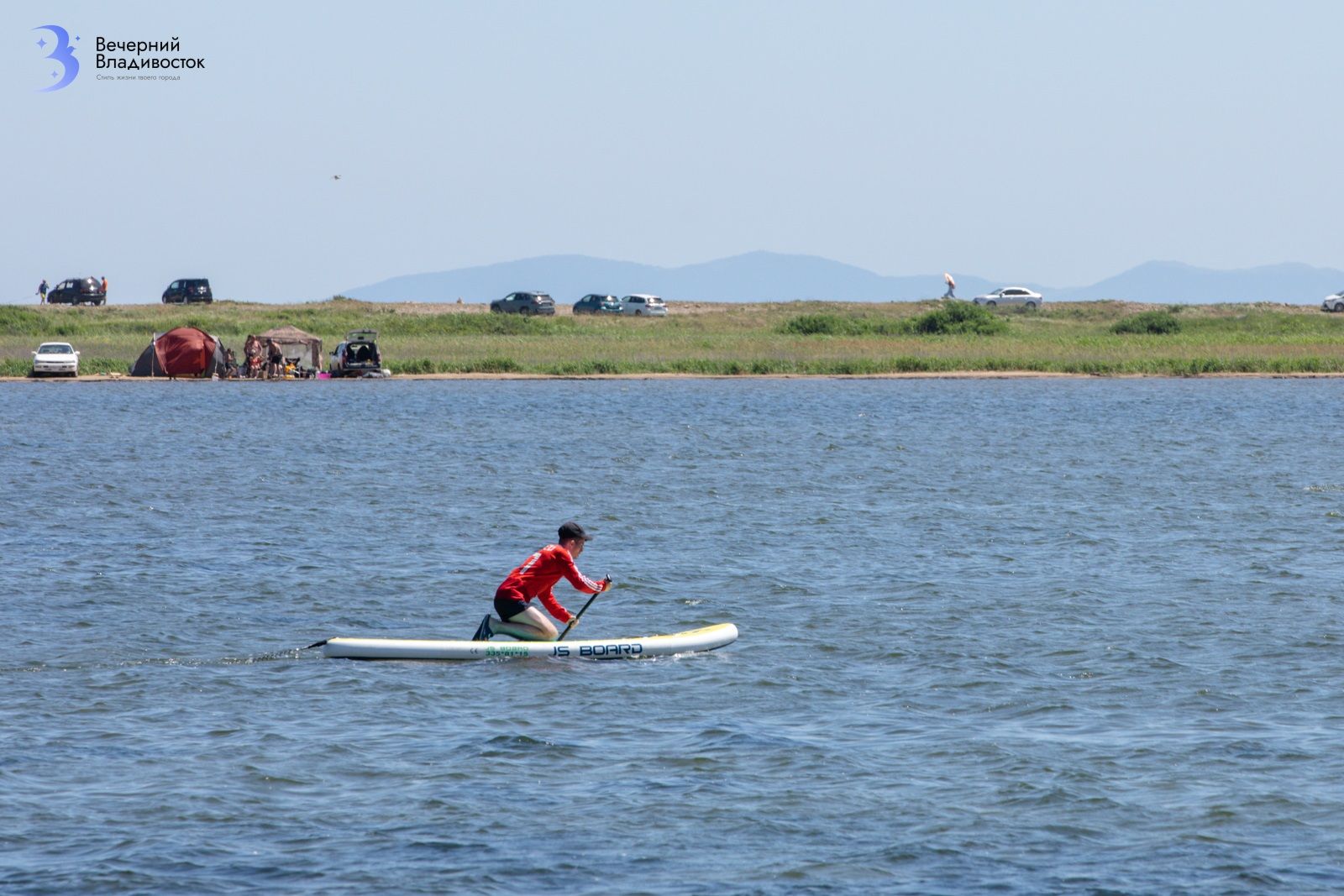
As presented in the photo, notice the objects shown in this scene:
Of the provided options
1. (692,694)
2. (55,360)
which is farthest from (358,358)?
(692,694)

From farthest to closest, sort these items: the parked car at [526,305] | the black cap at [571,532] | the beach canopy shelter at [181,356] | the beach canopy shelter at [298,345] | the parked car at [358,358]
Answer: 1. the parked car at [526,305]
2. the parked car at [358,358]
3. the beach canopy shelter at [181,356]
4. the beach canopy shelter at [298,345]
5. the black cap at [571,532]

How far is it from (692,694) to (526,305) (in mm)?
90665

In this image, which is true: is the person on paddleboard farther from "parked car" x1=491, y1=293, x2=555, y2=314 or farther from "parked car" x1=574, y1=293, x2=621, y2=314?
"parked car" x1=574, y1=293, x2=621, y2=314

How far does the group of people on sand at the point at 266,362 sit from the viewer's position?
257ft

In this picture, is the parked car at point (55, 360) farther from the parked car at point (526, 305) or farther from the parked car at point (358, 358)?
the parked car at point (526, 305)

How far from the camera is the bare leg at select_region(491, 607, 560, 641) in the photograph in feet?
64.3

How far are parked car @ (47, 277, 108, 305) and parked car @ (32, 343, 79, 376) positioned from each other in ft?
97.0

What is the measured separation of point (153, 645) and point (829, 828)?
1001cm

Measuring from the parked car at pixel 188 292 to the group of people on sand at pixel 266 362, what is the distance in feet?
101

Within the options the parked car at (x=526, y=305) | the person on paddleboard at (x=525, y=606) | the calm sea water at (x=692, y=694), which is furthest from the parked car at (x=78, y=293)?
the person on paddleboard at (x=525, y=606)

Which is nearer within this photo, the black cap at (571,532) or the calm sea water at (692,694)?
the calm sea water at (692,694)

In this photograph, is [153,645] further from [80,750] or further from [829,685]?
[829,685]

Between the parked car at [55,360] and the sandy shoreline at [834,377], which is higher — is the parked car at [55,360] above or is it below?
above

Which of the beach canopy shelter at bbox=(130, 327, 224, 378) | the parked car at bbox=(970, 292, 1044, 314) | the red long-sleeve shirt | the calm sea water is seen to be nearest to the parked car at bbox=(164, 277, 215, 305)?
the beach canopy shelter at bbox=(130, 327, 224, 378)
